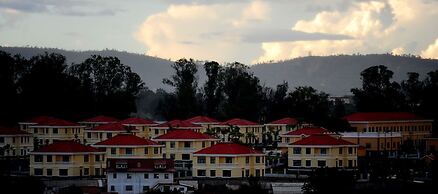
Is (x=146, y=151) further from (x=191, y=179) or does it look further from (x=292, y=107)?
(x=292, y=107)

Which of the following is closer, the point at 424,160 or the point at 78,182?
the point at 78,182

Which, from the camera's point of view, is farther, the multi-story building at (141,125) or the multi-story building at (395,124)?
the multi-story building at (141,125)

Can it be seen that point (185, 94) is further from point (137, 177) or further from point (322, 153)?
point (137, 177)

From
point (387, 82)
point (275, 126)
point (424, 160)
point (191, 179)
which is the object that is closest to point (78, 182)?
point (191, 179)

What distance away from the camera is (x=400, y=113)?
9162 cm

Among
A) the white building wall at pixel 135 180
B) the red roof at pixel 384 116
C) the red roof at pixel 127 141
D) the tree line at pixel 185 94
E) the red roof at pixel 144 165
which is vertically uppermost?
the tree line at pixel 185 94

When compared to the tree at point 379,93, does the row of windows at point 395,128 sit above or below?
below

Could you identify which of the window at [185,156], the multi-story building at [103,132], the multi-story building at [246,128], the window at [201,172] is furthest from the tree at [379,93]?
the window at [201,172]

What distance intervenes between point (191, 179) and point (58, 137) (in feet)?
77.3

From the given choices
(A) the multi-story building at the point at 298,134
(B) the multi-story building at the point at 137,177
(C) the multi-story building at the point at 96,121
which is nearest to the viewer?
(B) the multi-story building at the point at 137,177

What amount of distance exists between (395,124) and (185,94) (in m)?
21.3

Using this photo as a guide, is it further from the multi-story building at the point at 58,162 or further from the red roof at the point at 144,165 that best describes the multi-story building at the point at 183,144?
the red roof at the point at 144,165

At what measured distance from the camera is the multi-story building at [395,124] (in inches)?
3494

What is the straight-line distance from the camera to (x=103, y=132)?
8475 centimetres
